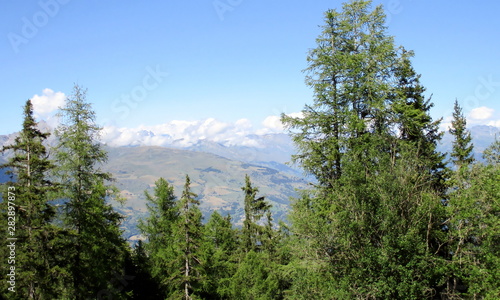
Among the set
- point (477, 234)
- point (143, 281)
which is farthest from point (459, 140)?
point (143, 281)

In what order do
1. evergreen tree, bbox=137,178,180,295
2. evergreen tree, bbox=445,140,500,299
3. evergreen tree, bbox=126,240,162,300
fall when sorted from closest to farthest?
1. evergreen tree, bbox=445,140,500,299
2. evergreen tree, bbox=126,240,162,300
3. evergreen tree, bbox=137,178,180,295

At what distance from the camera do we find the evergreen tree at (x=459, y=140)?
89.5ft

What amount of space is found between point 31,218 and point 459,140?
32185mm

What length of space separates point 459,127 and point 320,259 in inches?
925

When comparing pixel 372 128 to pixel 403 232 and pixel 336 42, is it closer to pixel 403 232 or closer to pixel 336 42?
pixel 336 42

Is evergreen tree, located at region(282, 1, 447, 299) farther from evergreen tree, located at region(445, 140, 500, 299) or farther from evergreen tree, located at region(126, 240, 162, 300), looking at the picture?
evergreen tree, located at region(126, 240, 162, 300)

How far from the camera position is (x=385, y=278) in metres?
11.7

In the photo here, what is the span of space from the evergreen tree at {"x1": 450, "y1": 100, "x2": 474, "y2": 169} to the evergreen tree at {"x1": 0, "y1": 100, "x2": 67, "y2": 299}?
29337 mm

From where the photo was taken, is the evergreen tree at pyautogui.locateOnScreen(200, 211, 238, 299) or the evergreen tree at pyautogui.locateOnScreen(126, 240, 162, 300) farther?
the evergreen tree at pyautogui.locateOnScreen(126, 240, 162, 300)

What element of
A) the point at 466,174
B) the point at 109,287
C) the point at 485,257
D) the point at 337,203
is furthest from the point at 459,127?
the point at 109,287

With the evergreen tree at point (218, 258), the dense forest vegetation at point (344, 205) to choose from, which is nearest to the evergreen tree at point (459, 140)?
the dense forest vegetation at point (344, 205)

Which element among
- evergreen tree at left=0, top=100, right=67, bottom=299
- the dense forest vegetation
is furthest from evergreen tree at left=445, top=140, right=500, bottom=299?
evergreen tree at left=0, top=100, right=67, bottom=299

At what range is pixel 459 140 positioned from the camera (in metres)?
28.1

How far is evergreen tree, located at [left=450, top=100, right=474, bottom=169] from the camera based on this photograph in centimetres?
2727
